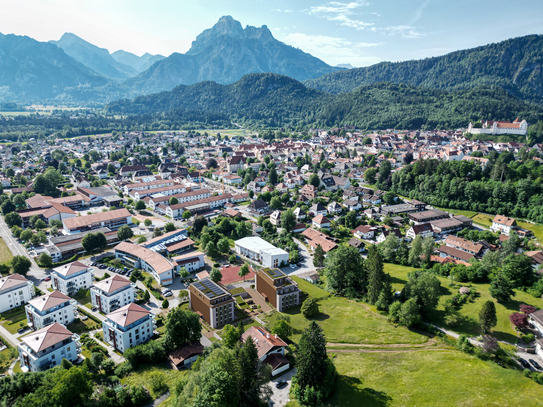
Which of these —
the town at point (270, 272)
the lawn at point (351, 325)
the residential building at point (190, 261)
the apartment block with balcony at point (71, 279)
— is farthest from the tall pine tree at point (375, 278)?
the apartment block with balcony at point (71, 279)

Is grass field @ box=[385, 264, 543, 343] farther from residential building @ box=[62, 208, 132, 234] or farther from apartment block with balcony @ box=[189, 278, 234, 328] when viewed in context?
residential building @ box=[62, 208, 132, 234]

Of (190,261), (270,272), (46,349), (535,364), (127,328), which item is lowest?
(535,364)

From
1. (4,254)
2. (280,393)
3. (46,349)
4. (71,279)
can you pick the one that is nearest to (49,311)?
(46,349)

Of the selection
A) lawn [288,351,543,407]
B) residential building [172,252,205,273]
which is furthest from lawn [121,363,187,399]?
residential building [172,252,205,273]

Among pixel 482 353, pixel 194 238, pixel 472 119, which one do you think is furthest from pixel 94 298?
pixel 472 119

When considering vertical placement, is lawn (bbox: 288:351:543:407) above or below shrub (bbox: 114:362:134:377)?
above

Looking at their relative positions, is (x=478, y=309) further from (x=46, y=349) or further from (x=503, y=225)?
(x=46, y=349)

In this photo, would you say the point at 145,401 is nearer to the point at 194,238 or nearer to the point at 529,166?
the point at 194,238
